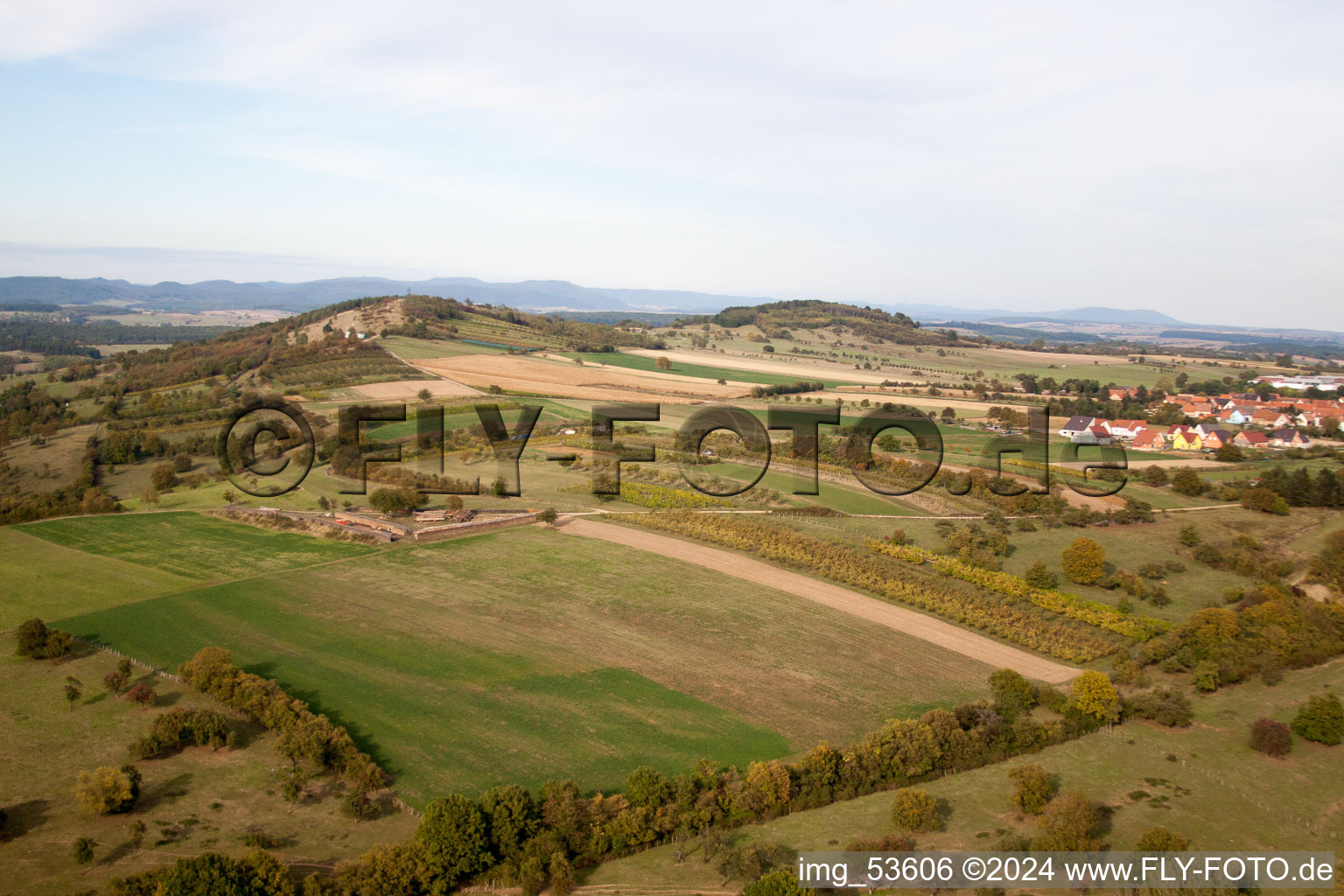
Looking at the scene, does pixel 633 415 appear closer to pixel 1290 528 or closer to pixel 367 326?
pixel 1290 528

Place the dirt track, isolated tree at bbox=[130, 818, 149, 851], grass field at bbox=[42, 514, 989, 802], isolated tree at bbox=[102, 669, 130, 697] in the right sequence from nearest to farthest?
isolated tree at bbox=[130, 818, 149, 851], grass field at bbox=[42, 514, 989, 802], isolated tree at bbox=[102, 669, 130, 697], the dirt track

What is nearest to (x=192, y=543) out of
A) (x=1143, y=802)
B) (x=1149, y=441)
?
(x=1143, y=802)

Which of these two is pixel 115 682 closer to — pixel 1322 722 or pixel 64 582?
pixel 64 582

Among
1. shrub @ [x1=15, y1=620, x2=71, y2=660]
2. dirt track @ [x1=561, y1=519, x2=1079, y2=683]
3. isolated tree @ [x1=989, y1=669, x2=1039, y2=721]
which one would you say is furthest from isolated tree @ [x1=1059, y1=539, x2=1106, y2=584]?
shrub @ [x1=15, y1=620, x2=71, y2=660]

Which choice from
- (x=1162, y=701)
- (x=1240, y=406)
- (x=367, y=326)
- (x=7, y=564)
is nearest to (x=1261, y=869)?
(x=1162, y=701)

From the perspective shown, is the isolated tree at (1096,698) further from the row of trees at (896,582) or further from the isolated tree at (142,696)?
the isolated tree at (142,696)

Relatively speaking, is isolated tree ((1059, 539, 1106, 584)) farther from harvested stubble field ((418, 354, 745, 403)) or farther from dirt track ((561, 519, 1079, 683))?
harvested stubble field ((418, 354, 745, 403))
